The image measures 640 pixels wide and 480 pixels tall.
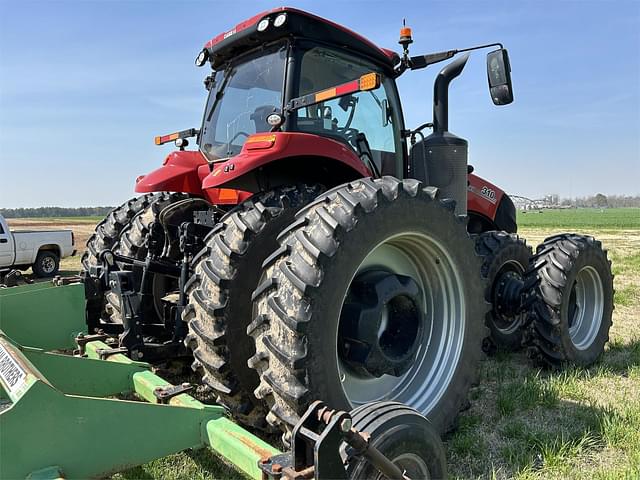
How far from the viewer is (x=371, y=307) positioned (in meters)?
2.57

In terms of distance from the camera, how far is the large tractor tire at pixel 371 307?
2152 mm

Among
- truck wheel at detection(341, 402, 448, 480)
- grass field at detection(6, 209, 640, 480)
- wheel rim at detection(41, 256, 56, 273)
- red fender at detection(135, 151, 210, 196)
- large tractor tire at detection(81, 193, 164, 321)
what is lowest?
grass field at detection(6, 209, 640, 480)

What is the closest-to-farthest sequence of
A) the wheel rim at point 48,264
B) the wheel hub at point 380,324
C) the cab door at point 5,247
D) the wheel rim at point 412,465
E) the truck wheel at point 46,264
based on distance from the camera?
the wheel rim at point 412,465, the wheel hub at point 380,324, the cab door at point 5,247, the truck wheel at point 46,264, the wheel rim at point 48,264

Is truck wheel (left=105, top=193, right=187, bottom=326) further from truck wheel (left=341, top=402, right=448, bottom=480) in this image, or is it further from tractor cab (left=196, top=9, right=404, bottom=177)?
truck wheel (left=341, top=402, right=448, bottom=480)

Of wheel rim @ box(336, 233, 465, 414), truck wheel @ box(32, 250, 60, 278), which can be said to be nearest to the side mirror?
wheel rim @ box(336, 233, 465, 414)

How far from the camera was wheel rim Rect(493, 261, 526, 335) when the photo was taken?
4.70 m

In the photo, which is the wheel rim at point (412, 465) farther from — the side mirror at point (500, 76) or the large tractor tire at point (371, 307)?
the side mirror at point (500, 76)

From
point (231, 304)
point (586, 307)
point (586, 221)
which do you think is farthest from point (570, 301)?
point (586, 221)

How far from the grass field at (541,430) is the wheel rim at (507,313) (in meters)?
0.44

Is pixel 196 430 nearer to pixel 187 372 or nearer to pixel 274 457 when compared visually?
pixel 274 457

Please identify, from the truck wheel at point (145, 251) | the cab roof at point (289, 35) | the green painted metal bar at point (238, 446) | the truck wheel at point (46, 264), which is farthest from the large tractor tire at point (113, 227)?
the truck wheel at point (46, 264)

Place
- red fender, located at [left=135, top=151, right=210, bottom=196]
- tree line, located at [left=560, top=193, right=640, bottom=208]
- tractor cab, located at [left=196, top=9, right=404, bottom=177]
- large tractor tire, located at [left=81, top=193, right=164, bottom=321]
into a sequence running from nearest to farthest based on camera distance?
tractor cab, located at [left=196, top=9, right=404, bottom=177], red fender, located at [left=135, top=151, right=210, bottom=196], large tractor tire, located at [left=81, top=193, right=164, bottom=321], tree line, located at [left=560, top=193, right=640, bottom=208]

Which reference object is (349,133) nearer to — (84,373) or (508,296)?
(508,296)

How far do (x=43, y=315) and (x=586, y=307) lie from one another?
4555mm
